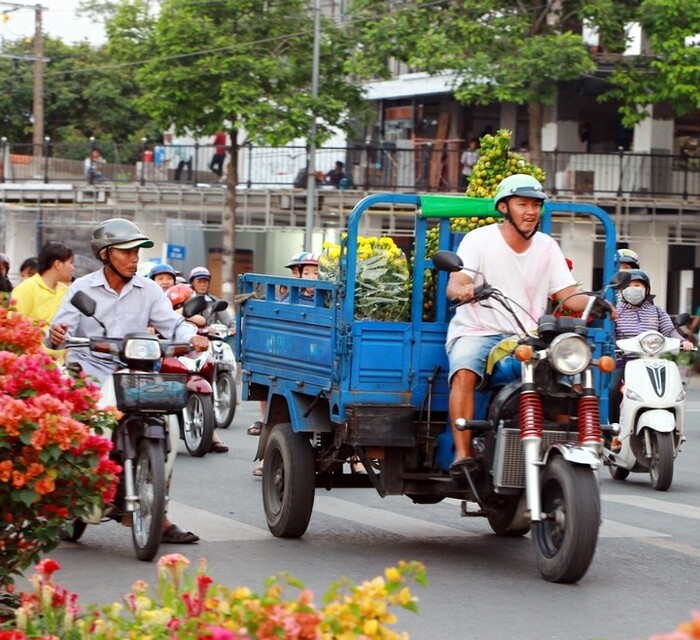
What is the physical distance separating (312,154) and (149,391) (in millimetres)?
29649

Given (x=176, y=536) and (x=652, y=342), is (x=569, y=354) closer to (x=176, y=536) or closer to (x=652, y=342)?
(x=176, y=536)

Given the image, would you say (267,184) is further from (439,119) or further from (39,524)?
(39,524)

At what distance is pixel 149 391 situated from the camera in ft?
27.6

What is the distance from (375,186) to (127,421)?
30.6 metres

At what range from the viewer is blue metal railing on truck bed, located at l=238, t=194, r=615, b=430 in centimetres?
857

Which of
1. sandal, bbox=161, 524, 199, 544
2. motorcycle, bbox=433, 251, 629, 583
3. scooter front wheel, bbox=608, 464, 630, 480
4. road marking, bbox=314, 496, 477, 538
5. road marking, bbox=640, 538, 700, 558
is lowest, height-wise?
scooter front wheel, bbox=608, 464, 630, 480

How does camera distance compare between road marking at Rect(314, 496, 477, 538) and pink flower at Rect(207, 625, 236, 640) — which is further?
road marking at Rect(314, 496, 477, 538)

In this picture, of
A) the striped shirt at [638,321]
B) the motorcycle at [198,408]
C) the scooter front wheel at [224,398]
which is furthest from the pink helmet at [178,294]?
the striped shirt at [638,321]

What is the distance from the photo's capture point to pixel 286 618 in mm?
3809

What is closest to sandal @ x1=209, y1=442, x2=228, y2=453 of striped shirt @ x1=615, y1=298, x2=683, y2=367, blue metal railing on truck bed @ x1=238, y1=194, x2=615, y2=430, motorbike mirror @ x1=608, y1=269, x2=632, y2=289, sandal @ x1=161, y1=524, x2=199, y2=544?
striped shirt @ x1=615, y1=298, x2=683, y2=367

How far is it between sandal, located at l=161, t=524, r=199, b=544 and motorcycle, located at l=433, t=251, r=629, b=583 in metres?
1.69

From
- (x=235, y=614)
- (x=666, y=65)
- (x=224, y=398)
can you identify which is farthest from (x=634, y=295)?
(x=666, y=65)

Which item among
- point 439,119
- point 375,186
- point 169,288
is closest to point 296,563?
point 169,288

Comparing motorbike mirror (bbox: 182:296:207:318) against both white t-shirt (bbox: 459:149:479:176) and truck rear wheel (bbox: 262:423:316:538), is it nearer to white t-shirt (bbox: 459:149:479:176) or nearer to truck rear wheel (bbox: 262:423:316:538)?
truck rear wheel (bbox: 262:423:316:538)
